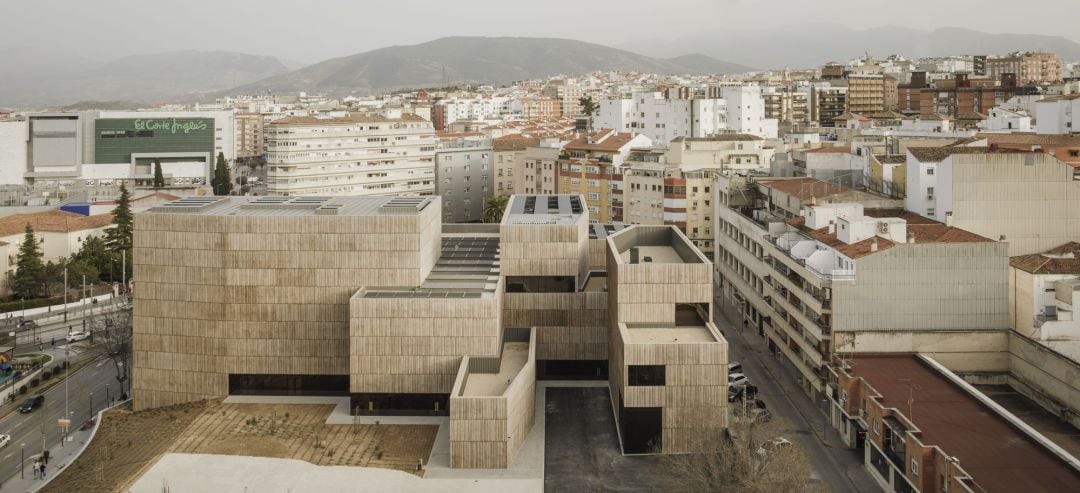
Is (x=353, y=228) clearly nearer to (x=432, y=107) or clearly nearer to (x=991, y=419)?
(x=991, y=419)

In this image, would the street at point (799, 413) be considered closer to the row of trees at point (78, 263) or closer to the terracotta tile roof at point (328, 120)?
the row of trees at point (78, 263)

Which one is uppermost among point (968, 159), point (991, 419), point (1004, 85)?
point (1004, 85)

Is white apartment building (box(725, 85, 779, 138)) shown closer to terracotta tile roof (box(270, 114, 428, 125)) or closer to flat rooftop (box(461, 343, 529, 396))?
terracotta tile roof (box(270, 114, 428, 125))

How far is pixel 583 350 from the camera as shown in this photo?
1735 inches

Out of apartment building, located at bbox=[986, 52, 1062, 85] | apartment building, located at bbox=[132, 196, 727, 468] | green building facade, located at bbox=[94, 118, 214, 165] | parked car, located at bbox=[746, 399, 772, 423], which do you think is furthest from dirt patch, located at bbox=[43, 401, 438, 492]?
apartment building, located at bbox=[986, 52, 1062, 85]

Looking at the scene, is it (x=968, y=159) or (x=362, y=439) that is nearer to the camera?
(x=362, y=439)

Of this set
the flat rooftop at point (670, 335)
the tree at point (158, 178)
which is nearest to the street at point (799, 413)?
the flat rooftop at point (670, 335)

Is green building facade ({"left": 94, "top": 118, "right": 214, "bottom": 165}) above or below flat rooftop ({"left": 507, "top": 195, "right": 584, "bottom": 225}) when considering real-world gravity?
above

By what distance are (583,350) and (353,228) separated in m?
11.8

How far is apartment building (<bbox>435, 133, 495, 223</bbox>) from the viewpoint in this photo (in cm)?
10525

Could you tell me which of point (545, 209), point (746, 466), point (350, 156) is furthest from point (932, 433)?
point (350, 156)

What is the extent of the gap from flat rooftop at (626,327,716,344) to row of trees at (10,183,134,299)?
48.6 m

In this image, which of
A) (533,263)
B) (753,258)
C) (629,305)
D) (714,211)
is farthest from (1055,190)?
(714,211)

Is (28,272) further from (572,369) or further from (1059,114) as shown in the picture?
(1059,114)
